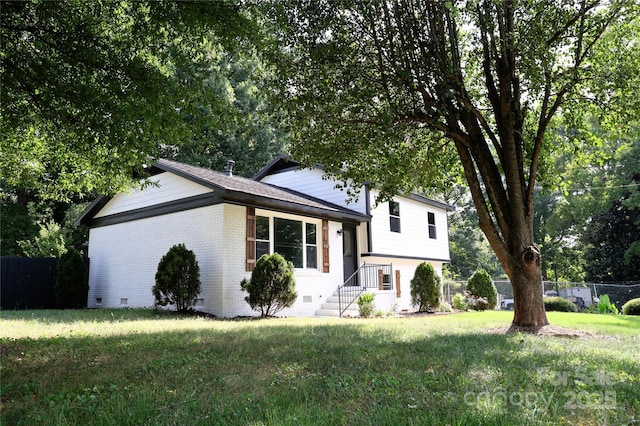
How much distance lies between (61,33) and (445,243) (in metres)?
18.9

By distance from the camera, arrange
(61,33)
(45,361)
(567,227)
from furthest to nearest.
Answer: (567,227)
(61,33)
(45,361)

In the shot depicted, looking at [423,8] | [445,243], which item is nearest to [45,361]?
[423,8]

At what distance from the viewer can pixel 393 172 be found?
9867mm

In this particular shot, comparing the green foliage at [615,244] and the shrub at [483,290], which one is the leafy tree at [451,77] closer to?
the shrub at [483,290]

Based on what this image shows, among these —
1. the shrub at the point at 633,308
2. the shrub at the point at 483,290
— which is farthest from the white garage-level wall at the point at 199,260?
the shrub at the point at 633,308

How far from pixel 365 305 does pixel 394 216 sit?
574cm

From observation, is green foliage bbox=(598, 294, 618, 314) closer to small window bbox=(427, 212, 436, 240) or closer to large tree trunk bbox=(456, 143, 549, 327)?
small window bbox=(427, 212, 436, 240)

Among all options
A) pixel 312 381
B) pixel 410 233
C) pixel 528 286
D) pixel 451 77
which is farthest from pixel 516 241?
pixel 410 233

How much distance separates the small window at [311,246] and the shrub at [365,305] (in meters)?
1.76

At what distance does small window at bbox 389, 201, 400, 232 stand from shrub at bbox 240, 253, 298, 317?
7390mm

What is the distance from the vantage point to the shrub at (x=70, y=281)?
1359cm

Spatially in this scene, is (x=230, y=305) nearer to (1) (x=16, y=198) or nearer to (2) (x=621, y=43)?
(2) (x=621, y=43)

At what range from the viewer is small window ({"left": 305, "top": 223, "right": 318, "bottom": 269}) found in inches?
539

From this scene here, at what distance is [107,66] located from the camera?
223 inches
